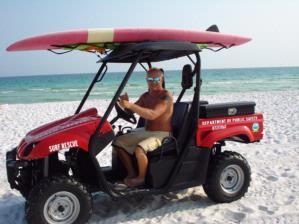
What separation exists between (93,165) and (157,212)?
3.26ft

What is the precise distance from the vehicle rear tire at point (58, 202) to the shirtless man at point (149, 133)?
617 mm

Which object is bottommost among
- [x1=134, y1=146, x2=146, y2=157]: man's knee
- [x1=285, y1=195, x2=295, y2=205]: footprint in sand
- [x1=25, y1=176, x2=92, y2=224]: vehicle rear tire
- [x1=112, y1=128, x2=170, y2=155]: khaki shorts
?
[x1=285, y1=195, x2=295, y2=205]: footprint in sand

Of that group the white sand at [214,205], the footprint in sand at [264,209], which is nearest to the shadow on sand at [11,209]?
the white sand at [214,205]

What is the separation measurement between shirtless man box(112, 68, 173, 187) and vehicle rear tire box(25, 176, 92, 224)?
24.3 inches

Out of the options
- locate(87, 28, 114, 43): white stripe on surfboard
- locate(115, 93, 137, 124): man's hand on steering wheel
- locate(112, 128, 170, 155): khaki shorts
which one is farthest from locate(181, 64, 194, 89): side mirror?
locate(87, 28, 114, 43): white stripe on surfboard

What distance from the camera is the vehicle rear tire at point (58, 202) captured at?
4254mm

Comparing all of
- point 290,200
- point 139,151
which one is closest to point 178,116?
point 139,151

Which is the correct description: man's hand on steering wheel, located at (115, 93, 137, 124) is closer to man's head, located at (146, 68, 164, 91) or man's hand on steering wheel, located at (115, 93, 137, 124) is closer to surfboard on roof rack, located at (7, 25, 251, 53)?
man's head, located at (146, 68, 164, 91)

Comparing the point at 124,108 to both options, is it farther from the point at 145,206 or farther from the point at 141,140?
the point at 145,206

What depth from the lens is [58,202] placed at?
14.5ft

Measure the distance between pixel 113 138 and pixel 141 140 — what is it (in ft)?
1.33

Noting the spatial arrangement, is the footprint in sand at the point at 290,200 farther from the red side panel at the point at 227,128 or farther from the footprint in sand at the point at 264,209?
the red side panel at the point at 227,128

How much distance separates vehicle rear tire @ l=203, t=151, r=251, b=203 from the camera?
5.16 metres

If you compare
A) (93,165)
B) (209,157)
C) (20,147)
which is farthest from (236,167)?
(20,147)
